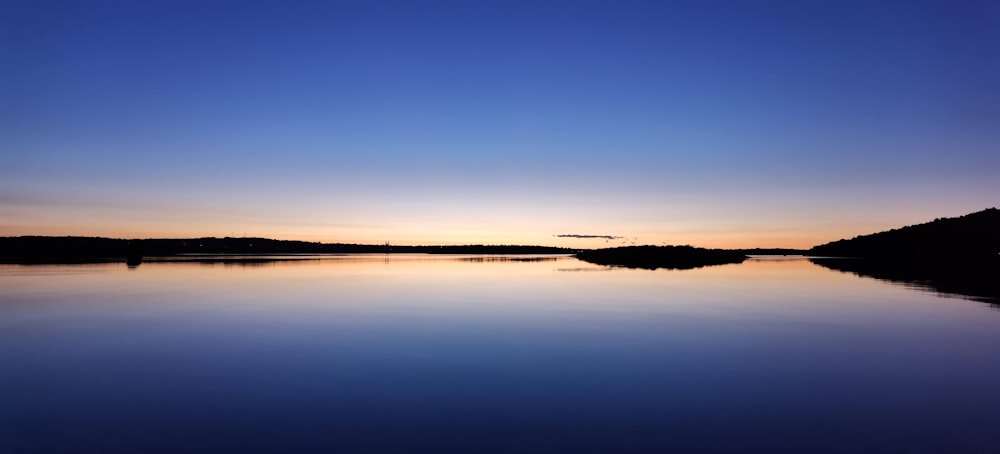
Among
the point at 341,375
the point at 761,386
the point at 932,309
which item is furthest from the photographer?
the point at 932,309

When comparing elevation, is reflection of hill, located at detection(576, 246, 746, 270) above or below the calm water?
above

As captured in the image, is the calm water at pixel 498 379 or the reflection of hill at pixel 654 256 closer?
the calm water at pixel 498 379

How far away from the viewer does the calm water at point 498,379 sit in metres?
9.87

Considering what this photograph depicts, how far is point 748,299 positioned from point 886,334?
12.7 m

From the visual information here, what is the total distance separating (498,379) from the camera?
1388 centimetres

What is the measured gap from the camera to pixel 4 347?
712 inches

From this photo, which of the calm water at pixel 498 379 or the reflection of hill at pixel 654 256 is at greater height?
the reflection of hill at pixel 654 256

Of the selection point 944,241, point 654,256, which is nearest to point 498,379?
point 654,256

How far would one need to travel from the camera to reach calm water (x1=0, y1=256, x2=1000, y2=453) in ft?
32.4

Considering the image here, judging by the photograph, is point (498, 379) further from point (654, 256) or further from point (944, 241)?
point (944, 241)

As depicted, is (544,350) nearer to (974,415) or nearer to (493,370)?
(493,370)

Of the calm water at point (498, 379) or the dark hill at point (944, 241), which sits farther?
the dark hill at point (944, 241)

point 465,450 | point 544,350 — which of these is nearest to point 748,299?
point 544,350

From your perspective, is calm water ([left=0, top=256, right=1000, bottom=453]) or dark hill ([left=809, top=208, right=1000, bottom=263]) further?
dark hill ([left=809, top=208, right=1000, bottom=263])
